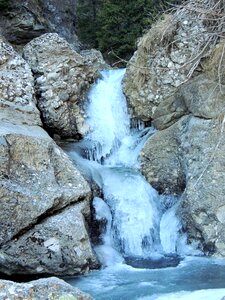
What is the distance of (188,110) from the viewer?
9039 millimetres

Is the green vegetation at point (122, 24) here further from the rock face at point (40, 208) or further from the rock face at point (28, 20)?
the rock face at point (40, 208)

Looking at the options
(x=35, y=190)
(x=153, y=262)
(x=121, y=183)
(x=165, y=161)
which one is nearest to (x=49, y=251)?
(x=35, y=190)

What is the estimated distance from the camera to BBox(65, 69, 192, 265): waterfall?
7.95 m

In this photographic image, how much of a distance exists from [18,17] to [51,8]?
2.44 m

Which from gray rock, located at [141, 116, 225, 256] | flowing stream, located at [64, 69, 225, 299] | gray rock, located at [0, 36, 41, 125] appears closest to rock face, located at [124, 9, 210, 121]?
flowing stream, located at [64, 69, 225, 299]

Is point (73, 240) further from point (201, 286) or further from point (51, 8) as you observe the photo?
point (51, 8)

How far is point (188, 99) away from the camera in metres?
9.01

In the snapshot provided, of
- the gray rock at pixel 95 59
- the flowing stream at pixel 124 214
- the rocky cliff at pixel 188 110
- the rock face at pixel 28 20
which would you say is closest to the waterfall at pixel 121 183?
the flowing stream at pixel 124 214

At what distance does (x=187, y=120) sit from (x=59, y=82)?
8.94ft

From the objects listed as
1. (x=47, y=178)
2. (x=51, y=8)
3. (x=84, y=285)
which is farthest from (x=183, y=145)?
(x=51, y=8)

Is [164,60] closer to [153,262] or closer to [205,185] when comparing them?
[205,185]

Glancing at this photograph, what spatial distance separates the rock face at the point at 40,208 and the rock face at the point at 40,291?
335 cm

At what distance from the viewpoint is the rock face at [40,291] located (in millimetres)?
3451

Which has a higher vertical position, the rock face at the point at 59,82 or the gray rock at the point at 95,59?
the gray rock at the point at 95,59
